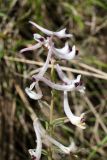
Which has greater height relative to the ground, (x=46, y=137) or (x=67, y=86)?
(x=67, y=86)

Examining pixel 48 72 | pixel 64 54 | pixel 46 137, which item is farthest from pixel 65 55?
pixel 48 72

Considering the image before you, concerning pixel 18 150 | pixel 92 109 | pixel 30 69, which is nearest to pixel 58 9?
pixel 30 69

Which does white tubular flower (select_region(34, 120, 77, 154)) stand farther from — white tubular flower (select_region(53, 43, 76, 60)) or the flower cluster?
white tubular flower (select_region(53, 43, 76, 60))

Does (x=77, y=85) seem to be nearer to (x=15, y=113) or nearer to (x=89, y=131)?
(x=15, y=113)

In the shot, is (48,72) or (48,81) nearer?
(48,81)

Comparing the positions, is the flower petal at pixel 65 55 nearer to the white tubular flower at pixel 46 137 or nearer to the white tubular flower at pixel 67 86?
the white tubular flower at pixel 67 86

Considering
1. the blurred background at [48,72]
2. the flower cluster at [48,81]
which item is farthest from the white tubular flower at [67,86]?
the blurred background at [48,72]

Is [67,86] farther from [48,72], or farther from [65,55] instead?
[48,72]

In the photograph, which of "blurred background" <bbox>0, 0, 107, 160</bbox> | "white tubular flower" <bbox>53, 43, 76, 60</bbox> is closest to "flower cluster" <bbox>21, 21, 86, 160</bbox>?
"white tubular flower" <bbox>53, 43, 76, 60</bbox>
